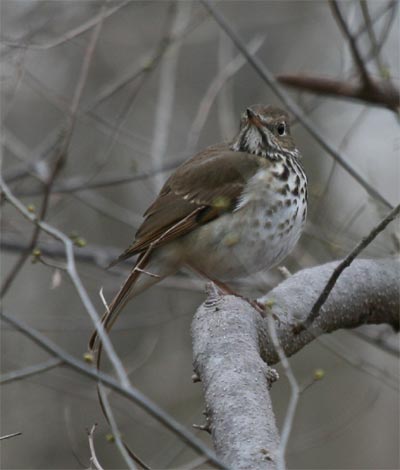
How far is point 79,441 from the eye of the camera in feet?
24.9

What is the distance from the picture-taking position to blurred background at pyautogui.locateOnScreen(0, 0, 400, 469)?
6039 millimetres

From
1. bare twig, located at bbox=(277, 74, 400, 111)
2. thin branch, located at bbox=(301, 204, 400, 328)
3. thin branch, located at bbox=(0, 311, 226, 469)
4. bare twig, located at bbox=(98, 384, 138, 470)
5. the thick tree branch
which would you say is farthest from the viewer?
bare twig, located at bbox=(277, 74, 400, 111)

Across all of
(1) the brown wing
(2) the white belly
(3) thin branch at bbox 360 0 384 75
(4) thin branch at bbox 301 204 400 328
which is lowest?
(4) thin branch at bbox 301 204 400 328

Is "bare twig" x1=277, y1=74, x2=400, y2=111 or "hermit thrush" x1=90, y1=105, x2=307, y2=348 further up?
"bare twig" x1=277, y1=74, x2=400, y2=111

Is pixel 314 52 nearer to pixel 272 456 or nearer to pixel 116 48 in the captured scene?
pixel 116 48

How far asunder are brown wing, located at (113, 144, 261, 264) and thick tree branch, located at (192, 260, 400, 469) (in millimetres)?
843

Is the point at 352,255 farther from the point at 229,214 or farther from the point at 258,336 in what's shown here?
the point at 229,214


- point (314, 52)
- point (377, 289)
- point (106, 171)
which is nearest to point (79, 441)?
point (106, 171)

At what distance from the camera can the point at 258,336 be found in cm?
357

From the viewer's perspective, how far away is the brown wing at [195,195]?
4840mm

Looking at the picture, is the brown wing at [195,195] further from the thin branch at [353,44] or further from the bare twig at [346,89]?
the thin branch at [353,44]

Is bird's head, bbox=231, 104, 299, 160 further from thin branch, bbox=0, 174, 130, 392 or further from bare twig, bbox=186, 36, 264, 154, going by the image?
thin branch, bbox=0, 174, 130, 392

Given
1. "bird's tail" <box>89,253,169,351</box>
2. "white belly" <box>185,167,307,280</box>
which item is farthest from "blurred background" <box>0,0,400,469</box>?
"bird's tail" <box>89,253,169,351</box>

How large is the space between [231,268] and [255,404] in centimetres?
206
